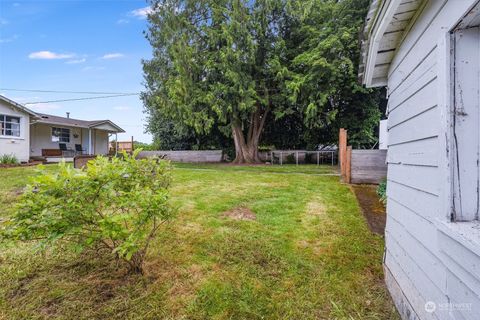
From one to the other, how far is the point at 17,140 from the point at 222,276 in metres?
14.4

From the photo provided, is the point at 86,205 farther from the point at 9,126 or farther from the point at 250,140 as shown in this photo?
the point at 9,126

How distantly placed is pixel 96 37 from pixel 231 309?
15.3 meters

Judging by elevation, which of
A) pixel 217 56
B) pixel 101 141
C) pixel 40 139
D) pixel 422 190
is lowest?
pixel 422 190

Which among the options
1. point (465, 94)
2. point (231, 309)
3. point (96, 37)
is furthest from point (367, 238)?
point (96, 37)

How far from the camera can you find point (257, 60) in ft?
40.6

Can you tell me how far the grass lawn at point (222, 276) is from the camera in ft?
6.49

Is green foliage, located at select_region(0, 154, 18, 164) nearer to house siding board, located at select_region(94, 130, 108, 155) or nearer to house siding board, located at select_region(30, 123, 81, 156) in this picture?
house siding board, located at select_region(30, 123, 81, 156)

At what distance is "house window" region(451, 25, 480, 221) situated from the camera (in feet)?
4.06

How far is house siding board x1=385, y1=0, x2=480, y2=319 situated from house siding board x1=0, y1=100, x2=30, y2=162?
50.1 feet

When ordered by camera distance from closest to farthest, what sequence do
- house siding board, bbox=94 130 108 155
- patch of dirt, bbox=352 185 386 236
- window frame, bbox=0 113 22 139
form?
1. patch of dirt, bbox=352 185 386 236
2. window frame, bbox=0 113 22 139
3. house siding board, bbox=94 130 108 155

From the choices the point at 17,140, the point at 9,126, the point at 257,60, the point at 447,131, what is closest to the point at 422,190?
the point at 447,131

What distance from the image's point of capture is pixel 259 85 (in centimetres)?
1230

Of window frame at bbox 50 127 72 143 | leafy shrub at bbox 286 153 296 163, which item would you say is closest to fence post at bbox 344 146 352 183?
leafy shrub at bbox 286 153 296 163

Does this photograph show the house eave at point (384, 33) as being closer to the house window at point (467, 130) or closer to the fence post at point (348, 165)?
the house window at point (467, 130)
